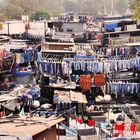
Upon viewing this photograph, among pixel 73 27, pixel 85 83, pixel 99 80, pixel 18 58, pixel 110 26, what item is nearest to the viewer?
pixel 85 83

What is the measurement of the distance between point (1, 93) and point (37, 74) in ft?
13.7

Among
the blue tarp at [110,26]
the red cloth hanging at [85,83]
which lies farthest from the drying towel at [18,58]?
the blue tarp at [110,26]

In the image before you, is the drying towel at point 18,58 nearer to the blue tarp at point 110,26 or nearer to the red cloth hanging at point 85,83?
the red cloth hanging at point 85,83

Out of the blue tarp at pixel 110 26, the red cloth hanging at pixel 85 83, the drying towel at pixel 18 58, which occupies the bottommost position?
the red cloth hanging at pixel 85 83

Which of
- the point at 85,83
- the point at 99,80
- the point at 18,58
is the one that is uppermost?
the point at 18,58

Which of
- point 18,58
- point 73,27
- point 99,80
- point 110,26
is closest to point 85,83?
point 99,80

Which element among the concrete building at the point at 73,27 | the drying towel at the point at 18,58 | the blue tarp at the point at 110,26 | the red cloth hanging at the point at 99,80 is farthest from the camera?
the concrete building at the point at 73,27

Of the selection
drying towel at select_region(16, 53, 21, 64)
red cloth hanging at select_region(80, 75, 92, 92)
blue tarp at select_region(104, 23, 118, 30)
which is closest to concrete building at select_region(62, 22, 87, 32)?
blue tarp at select_region(104, 23, 118, 30)

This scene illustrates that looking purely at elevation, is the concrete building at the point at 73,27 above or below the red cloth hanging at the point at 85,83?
above

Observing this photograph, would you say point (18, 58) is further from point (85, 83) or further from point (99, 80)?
point (99, 80)

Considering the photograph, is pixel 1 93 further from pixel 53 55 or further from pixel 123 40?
pixel 123 40

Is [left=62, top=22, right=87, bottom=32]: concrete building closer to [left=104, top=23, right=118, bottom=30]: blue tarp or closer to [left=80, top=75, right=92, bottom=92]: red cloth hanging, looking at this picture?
[left=104, top=23, right=118, bottom=30]: blue tarp

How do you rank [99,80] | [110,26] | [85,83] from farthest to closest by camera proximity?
1. [110,26]
2. [99,80]
3. [85,83]

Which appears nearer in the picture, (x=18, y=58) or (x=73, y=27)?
(x=18, y=58)
